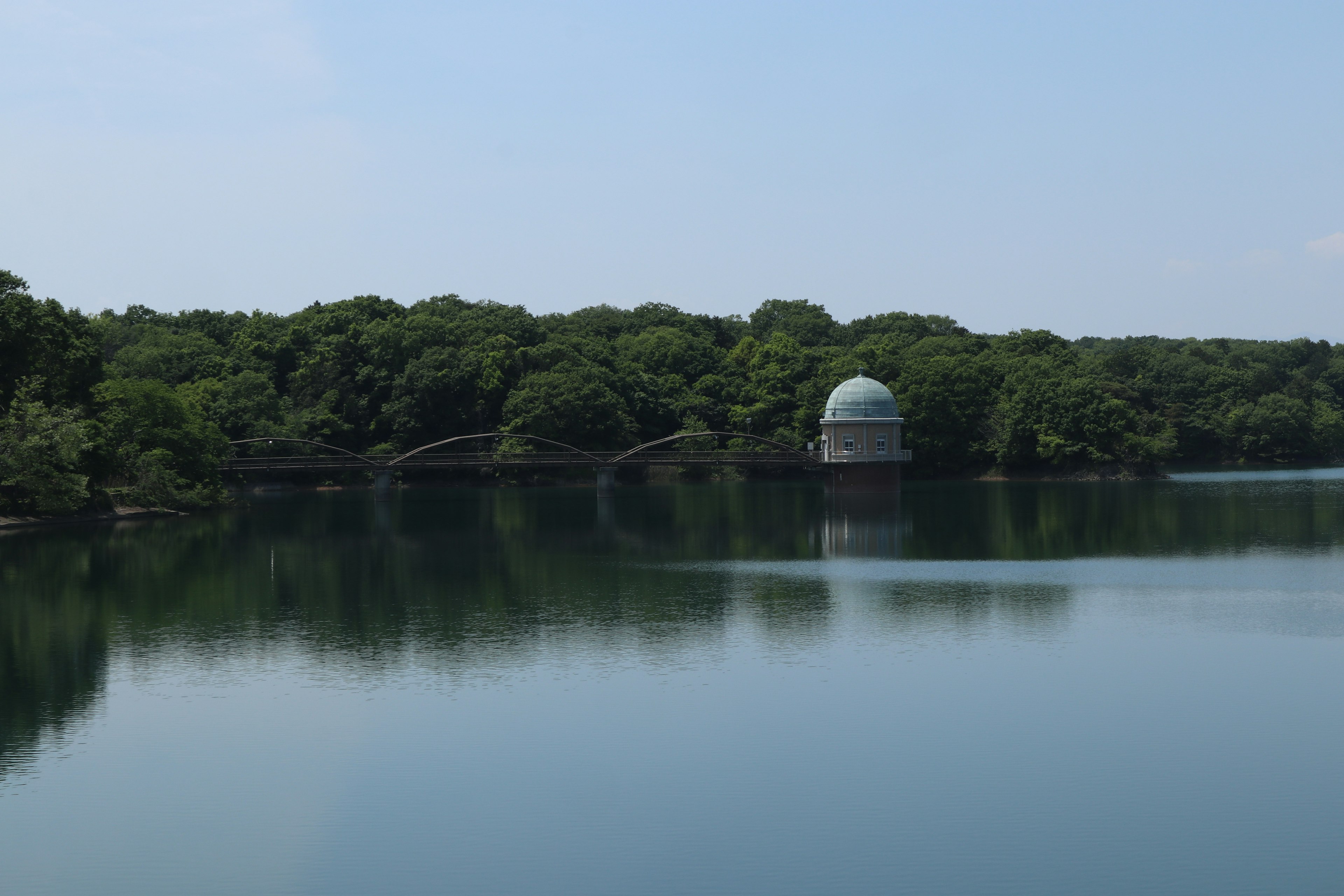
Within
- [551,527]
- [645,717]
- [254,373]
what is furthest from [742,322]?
[645,717]

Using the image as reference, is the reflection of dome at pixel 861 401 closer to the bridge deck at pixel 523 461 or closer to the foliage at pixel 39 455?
the bridge deck at pixel 523 461

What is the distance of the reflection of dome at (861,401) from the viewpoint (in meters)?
101

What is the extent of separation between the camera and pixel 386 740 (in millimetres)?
23609

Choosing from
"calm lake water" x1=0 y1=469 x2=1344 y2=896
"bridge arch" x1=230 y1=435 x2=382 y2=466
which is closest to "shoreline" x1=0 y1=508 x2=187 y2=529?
"bridge arch" x1=230 y1=435 x2=382 y2=466

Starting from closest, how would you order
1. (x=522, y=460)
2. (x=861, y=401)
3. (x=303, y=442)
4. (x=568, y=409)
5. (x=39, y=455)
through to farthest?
(x=39, y=455) < (x=303, y=442) < (x=861, y=401) < (x=522, y=460) < (x=568, y=409)

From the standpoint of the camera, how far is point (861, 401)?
101312mm

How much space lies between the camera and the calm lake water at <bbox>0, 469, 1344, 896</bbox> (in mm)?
17609

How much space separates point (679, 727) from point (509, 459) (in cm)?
8426

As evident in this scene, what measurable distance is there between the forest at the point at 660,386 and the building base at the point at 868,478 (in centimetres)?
2492

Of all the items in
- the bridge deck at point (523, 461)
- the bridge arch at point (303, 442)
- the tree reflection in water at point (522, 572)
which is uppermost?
the bridge arch at point (303, 442)

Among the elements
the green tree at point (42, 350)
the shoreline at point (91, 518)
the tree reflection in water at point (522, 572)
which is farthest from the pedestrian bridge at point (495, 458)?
the green tree at point (42, 350)

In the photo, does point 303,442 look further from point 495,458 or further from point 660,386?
point 660,386

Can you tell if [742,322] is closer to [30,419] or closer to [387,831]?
[30,419]

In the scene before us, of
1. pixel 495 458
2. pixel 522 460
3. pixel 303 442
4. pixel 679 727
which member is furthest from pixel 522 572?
pixel 495 458
